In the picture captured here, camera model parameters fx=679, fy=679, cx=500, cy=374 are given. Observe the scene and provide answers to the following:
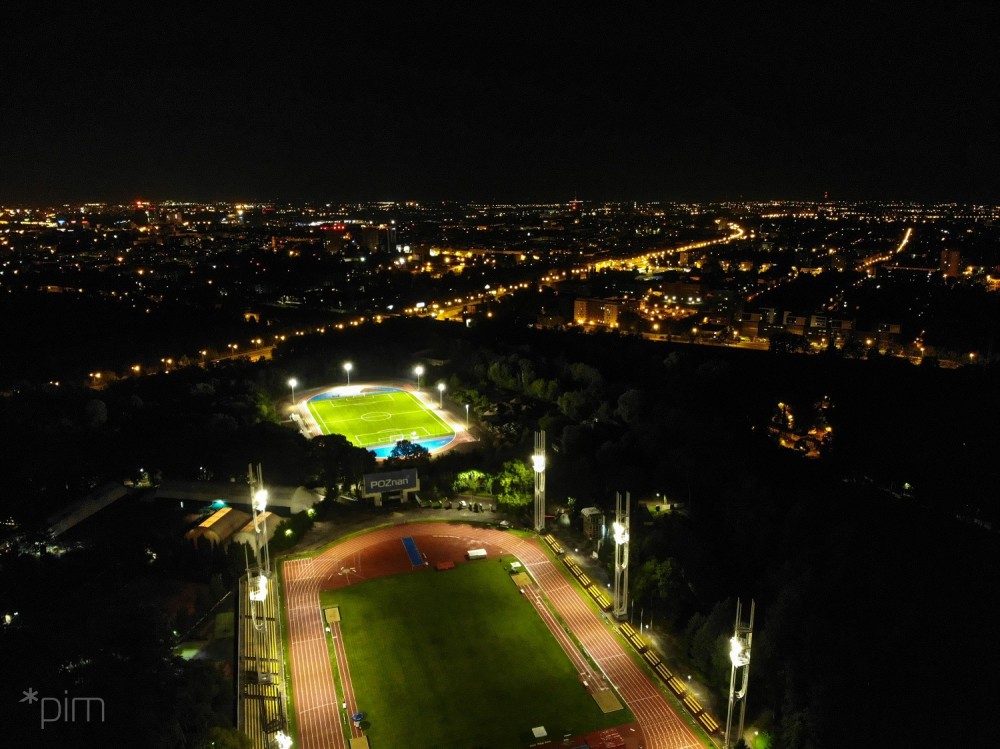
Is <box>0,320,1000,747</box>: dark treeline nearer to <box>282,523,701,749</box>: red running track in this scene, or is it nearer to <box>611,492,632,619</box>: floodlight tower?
<box>611,492,632,619</box>: floodlight tower

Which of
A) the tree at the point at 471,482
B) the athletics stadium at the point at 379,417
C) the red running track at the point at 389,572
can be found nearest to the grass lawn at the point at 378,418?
the athletics stadium at the point at 379,417

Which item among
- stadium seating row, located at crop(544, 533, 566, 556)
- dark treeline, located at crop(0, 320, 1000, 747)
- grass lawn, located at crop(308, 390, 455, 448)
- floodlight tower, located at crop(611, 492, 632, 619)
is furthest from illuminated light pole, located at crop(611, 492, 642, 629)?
grass lawn, located at crop(308, 390, 455, 448)

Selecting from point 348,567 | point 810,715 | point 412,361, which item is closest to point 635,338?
point 412,361

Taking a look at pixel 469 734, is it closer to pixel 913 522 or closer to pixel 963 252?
pixel 913 522

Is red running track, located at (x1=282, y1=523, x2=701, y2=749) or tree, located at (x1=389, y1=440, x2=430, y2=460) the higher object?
tree, located at (x1=389, y1=440, x2=430, y2=460)

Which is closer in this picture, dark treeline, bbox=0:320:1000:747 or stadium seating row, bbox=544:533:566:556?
dark treeline, bbox=0:320:1000:747

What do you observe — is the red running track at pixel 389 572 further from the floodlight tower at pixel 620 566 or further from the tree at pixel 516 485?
the tree at pixel 516 485
